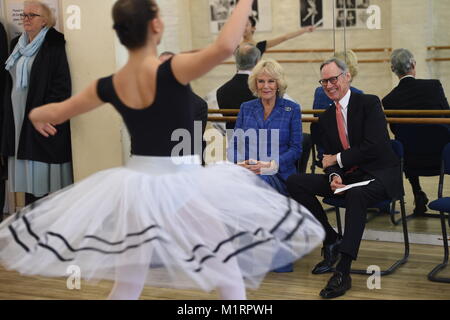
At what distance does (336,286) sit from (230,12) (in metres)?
2.87

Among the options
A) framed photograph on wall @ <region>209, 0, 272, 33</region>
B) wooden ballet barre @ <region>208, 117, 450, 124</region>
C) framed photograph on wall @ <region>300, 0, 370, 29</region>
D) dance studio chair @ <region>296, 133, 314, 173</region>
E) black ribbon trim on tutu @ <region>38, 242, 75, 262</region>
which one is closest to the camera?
black ribbon trim on tutu @ <region>38, 242, 75, 262</region>

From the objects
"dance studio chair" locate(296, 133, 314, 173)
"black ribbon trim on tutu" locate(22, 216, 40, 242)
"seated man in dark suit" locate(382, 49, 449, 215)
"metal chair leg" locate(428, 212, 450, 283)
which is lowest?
"metal chair leg" locate(428, 212, 450, 283)

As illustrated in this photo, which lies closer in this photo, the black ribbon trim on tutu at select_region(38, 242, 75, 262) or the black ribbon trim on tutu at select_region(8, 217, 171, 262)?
the black ribbon trim on tutu at select_region(8, 217, 171, 262)

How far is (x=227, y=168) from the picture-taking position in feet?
9.61

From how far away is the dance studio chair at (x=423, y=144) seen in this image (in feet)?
16.7

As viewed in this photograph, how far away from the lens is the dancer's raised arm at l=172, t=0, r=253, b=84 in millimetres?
2514

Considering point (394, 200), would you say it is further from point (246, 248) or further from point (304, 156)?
point (246, 248)

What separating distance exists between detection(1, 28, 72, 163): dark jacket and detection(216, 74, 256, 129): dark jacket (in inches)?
45.4

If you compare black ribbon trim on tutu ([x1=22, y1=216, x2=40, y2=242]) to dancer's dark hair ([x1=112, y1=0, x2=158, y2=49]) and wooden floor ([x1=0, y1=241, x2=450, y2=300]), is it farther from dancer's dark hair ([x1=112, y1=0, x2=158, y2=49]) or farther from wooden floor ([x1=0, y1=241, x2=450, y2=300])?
wooden floor ([x1=0, y1=241, x2=450, y2=300])

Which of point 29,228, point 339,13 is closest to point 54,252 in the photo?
point 29,228

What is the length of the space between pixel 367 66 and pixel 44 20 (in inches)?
95.6

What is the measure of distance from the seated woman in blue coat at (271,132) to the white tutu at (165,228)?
6.11 ft

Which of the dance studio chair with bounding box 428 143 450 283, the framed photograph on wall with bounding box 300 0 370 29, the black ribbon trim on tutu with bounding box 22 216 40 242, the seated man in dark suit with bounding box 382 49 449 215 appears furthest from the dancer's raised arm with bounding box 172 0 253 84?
the framed photograph on wall with bounding box 300 0 370 29

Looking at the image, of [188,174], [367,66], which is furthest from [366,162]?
[188,174]
